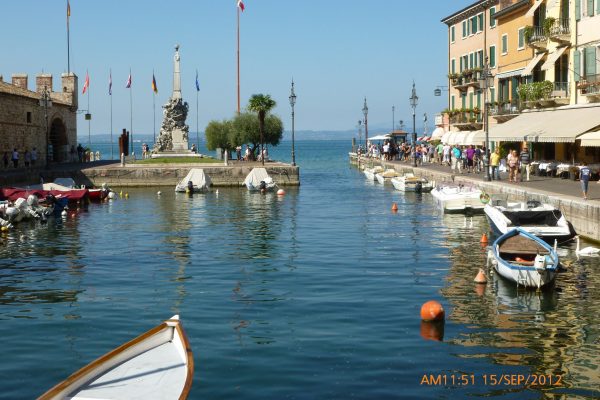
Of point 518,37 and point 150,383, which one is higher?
point 518,37

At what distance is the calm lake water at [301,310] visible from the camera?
13562 millimetres

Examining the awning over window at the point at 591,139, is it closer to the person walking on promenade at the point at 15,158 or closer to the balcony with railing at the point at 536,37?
the balcony with railing at the point at 536,37

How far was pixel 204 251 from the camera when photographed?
28.1 meters

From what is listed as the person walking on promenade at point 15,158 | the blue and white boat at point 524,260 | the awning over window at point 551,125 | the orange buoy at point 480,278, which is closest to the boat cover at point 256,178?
the awning over window at point 551,125

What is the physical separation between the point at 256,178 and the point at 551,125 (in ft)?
67.8

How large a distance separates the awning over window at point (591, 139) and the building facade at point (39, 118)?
36084 mm

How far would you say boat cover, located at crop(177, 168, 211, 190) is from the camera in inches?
2125

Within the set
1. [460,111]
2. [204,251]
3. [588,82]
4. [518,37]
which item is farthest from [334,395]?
[460,111]

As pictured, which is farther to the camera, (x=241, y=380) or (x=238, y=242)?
(x=238, y=242)

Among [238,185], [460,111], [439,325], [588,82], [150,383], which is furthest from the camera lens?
[460,111]

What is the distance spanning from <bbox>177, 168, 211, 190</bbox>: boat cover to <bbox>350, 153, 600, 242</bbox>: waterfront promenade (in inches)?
595

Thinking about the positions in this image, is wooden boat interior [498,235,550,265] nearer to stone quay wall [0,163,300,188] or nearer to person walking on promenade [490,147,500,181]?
person walking on promenade [490,147,500,181]

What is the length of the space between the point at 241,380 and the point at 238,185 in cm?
4663

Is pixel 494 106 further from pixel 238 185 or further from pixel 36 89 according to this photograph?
pixel 36 89
